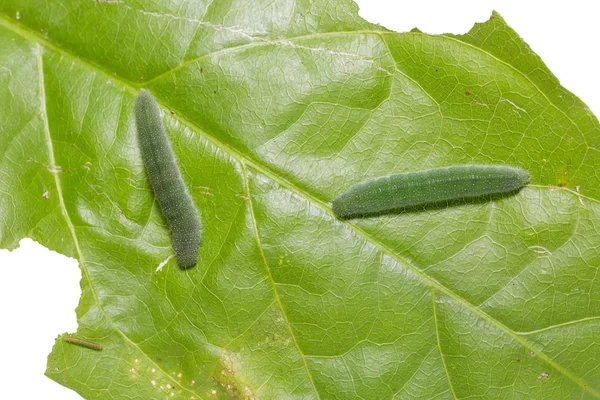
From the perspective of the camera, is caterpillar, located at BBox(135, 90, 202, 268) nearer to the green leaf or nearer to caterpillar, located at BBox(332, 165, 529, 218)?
the green leaf

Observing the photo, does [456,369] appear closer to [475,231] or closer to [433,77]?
[475,231]

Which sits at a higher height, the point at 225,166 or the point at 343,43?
the point at 343,43

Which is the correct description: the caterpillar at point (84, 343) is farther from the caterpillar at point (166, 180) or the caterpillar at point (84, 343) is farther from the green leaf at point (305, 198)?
the caterpillar at point (166, 180)

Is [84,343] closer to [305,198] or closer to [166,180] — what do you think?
[166,180]

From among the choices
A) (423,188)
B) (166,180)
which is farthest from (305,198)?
(166,180)

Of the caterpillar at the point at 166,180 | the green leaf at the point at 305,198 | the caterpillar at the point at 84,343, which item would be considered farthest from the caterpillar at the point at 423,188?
the caterpillar at the point at 84,343

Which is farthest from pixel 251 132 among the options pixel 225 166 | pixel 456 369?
pixel 456 369
